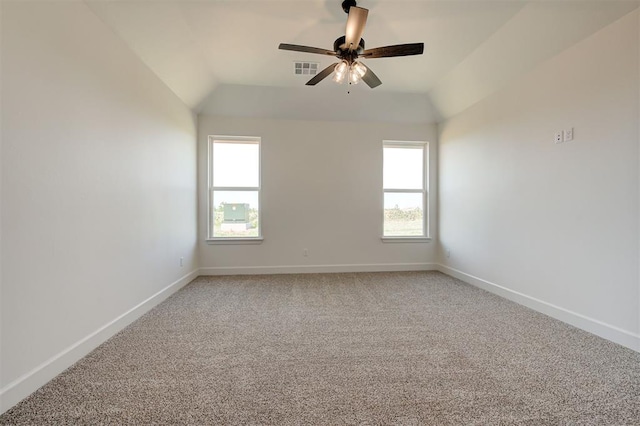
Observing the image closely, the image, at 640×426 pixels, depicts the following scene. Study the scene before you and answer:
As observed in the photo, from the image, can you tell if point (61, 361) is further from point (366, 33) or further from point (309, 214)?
point (366, 33)

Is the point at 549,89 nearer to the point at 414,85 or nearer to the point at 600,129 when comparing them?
the point at 600,129

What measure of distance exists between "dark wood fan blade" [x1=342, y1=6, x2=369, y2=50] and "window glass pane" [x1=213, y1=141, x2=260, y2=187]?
2578 millimetres

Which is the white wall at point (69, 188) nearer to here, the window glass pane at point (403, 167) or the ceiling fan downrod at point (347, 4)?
the ceiling fan downrod at point (347, 4)

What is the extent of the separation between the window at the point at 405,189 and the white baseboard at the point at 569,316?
50.9 inches

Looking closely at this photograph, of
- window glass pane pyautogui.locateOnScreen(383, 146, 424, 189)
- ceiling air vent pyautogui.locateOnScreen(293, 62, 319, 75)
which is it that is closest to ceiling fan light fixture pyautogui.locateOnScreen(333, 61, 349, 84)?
ceiling air vent pyautogui.locateOnScreen(293, 62, 319, 75)

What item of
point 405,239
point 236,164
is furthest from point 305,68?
point 405,239

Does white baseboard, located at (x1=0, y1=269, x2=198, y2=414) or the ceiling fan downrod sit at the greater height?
the ceiling fan downrod

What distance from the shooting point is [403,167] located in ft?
15.6

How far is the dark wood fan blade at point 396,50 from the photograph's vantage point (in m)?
2.11

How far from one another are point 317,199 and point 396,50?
8.70 feet

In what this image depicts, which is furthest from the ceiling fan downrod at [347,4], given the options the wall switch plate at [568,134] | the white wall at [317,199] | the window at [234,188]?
the window at [234,188]

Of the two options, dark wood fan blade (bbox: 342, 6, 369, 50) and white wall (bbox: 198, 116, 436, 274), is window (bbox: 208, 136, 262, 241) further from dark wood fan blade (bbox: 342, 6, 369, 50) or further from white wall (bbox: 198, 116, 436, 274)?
dark wood fan blade (bbox: 342, 6, 369, 50)

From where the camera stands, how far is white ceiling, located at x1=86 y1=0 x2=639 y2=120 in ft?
7.56

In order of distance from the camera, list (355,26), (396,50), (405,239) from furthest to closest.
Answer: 1. (405,239)
2. (396,50)
3. (355,26)
